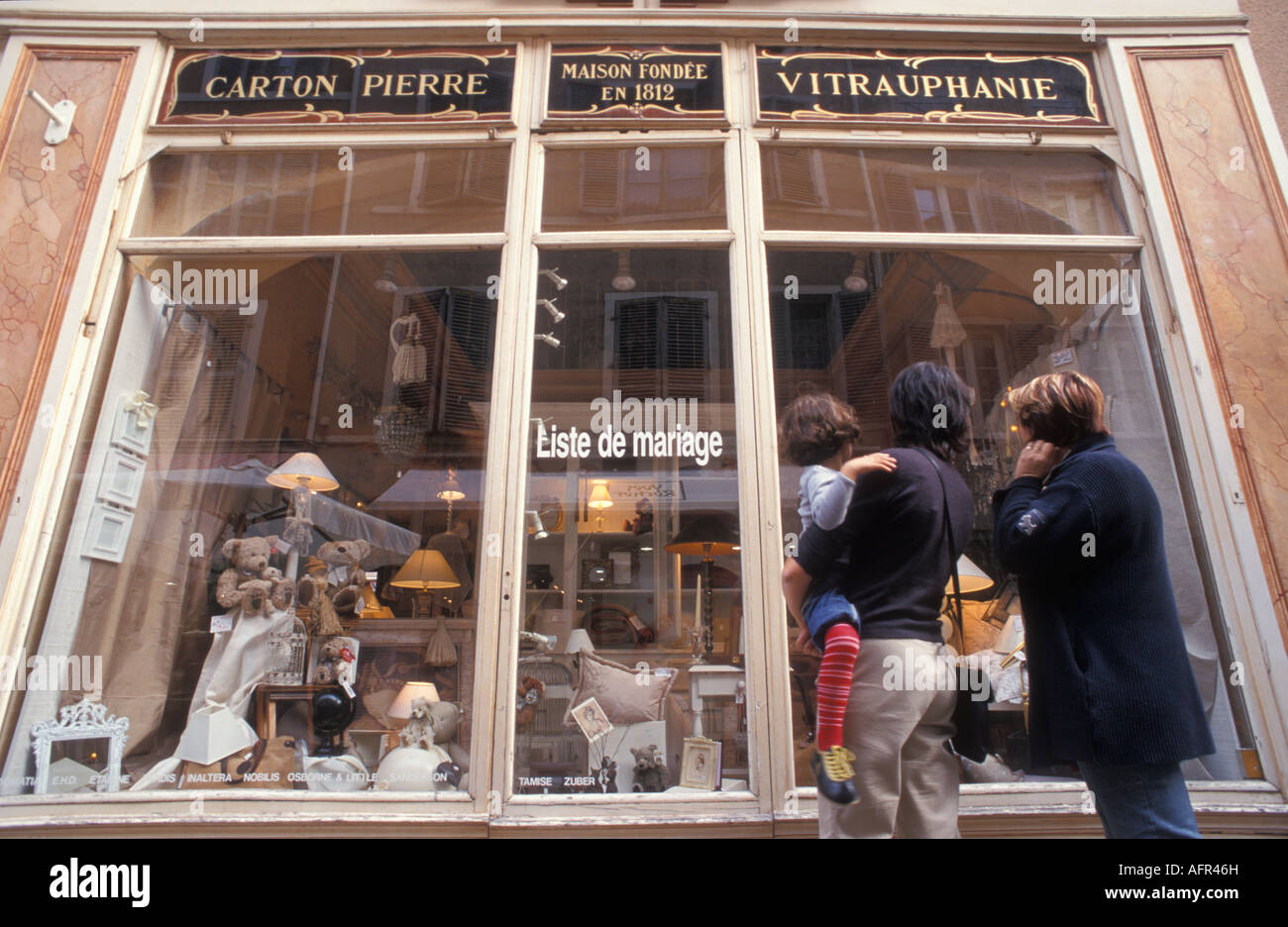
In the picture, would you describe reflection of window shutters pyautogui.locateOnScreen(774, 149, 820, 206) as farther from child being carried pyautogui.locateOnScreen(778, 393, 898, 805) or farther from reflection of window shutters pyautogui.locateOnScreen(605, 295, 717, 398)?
child being carried pyautogui.locateOnScreen(778, 393, 898, 805)

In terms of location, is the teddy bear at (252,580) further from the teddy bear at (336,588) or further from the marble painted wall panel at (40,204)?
the marble painted wall panel at (40,204)

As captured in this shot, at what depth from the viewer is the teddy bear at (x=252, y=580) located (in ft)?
12.8

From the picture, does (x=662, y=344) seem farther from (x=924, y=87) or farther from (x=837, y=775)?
(x=837, y=775)

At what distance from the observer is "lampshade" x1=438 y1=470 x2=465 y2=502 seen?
3.93 m

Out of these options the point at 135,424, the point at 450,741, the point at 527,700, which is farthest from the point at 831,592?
the point at 135,424

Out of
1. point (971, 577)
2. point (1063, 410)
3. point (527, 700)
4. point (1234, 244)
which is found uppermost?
point (1234, 244)

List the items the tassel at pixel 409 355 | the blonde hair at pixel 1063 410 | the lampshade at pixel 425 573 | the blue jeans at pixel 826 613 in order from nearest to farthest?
1. the blue jeans at pixel 826 613
2. the blonde hair at pixel 1063 410
3. the lampshade at pixel 425 573
4. the tassel at pixel 409 355

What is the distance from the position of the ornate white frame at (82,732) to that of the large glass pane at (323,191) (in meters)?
2.49

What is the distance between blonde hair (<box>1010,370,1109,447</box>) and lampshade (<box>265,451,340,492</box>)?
11.7 ft

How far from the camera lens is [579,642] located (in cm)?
373

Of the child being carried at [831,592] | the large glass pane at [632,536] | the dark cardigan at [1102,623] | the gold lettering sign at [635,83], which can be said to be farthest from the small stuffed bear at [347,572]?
the dark cardigan at [1102,623]

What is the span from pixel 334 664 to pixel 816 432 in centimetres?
276

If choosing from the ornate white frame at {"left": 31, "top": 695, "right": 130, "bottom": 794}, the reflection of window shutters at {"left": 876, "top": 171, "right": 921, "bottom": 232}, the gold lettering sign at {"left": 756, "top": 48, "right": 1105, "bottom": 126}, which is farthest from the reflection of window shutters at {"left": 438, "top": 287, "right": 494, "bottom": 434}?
the reflection of window shutters at {"left": 876, "top": 171, "right": 921, "bottom": 232}

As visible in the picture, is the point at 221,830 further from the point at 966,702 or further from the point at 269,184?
the point at 269,184
